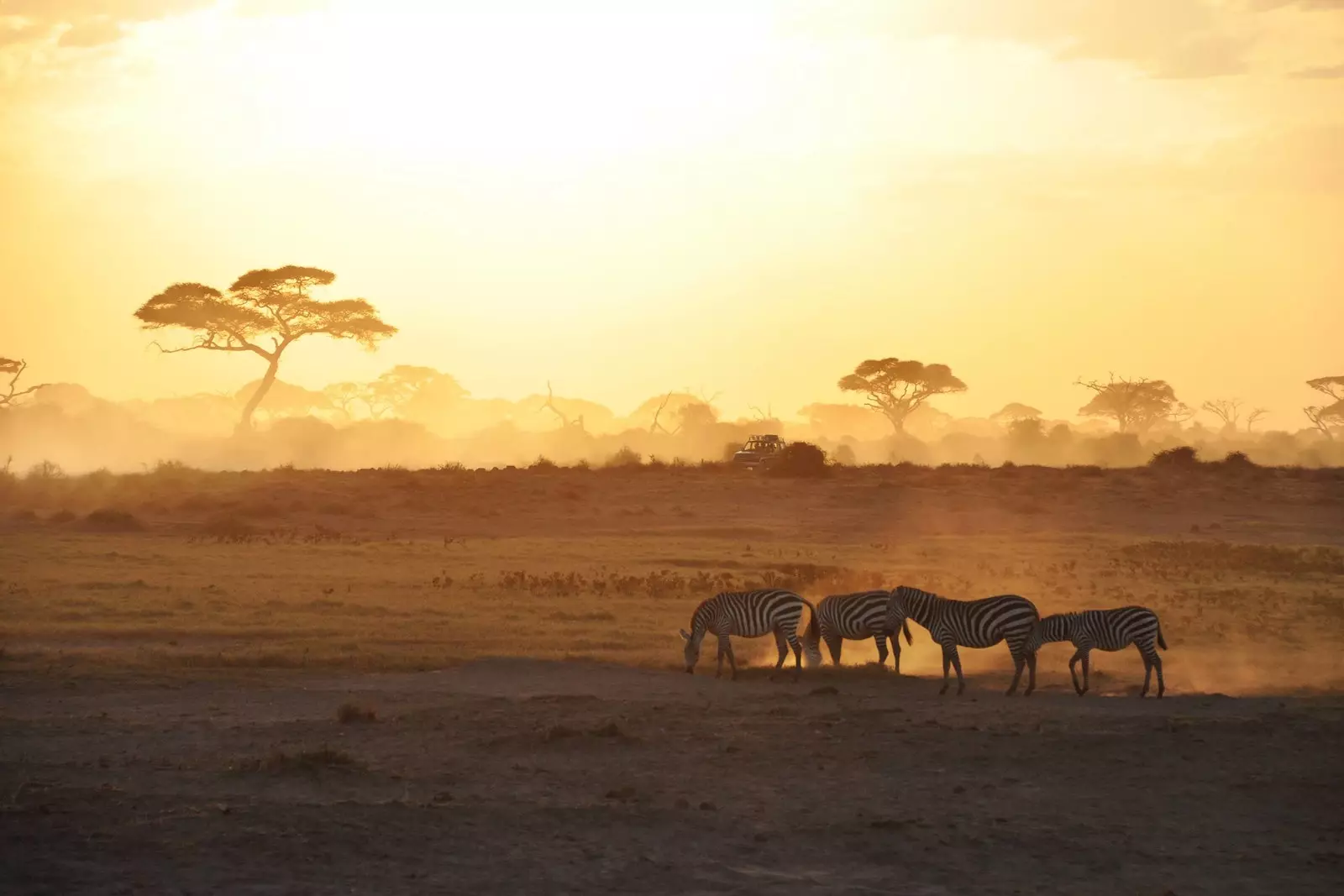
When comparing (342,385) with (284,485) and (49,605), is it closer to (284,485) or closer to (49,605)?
(284,485)

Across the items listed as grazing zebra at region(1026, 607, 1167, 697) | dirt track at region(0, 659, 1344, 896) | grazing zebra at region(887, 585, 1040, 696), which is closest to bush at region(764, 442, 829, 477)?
grazing zebra at region(887, 585, 1040, 696)

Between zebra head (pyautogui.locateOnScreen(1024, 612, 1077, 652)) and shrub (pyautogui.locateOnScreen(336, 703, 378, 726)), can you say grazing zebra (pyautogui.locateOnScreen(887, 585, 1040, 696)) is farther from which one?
shrub (pyautogui.locateOnScreen(336, 703, 378, 726))

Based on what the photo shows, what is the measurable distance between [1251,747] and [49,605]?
65.4 ft

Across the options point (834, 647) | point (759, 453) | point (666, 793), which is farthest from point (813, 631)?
point (759, 453)

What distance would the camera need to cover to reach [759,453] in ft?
211

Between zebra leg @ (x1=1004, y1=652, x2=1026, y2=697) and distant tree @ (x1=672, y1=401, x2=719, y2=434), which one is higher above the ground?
distant tree @ (x1=672, y1=401, x2=719, y2=434)

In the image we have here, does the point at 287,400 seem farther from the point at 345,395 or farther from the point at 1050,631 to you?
the point at 1050,631

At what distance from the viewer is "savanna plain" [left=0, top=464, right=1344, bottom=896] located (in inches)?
370

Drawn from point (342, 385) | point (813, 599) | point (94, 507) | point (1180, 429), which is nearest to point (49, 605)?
point (813, 599)

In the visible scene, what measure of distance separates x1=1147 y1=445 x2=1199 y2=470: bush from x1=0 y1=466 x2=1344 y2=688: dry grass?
200 cm

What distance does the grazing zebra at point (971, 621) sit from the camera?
56.4 feet

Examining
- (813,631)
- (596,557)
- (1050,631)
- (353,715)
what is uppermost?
(596,557)

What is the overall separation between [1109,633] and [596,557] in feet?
65.0

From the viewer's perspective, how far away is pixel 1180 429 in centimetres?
14638
